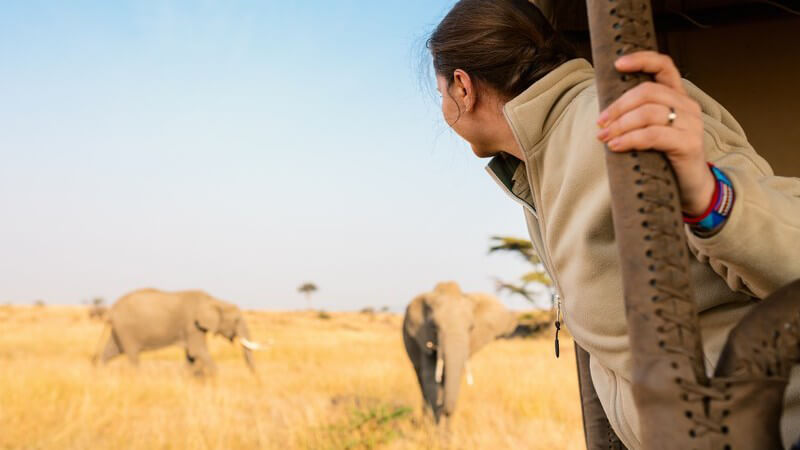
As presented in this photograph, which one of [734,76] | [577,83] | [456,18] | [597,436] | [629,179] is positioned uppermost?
[734,76]

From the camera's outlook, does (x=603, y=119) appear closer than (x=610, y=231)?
Yes

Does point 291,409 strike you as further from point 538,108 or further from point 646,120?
point 646,120

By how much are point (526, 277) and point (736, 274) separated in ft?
77.4

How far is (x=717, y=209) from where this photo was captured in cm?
87

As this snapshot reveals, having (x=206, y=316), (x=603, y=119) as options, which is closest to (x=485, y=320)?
(x=206, y=316)

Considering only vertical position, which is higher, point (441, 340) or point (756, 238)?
point (756, 238)

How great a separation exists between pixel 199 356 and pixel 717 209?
589 inches

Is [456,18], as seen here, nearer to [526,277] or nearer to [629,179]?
[629,179]

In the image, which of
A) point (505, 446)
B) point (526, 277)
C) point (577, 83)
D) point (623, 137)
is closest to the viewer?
point (623, 137)

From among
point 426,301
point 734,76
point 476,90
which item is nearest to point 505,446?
point 426,301

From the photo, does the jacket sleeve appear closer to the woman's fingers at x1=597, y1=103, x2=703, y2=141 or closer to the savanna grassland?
the woman's fingers at x1=597, y1=103, x2=703, y2=141

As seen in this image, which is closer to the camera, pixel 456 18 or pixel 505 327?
pixel 456 18

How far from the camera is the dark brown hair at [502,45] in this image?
131 centimetres

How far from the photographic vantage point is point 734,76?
10.5 ft
